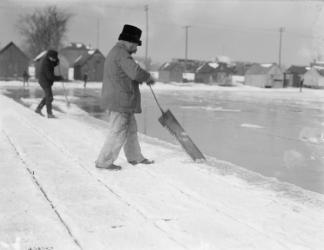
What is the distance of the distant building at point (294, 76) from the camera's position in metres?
86.9

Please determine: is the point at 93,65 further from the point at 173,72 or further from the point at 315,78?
the point at 315,78

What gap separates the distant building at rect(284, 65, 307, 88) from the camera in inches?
3420

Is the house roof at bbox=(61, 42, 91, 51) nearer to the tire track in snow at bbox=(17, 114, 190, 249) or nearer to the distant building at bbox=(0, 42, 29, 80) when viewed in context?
the distant building at bbox=(0, 42, 29, 80)

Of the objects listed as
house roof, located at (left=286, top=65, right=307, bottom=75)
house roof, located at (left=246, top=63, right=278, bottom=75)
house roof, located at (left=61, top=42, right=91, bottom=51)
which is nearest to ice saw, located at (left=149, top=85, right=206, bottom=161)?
house roof, located at (left=246, top=63, right=278, bottom=75)

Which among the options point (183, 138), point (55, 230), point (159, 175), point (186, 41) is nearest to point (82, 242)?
point (55, 230)

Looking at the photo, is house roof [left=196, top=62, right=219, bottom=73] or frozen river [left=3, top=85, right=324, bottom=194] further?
house roof [left=196, top=62, right=219, bottom=73]

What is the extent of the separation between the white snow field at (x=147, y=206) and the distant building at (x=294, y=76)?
80.4 metres

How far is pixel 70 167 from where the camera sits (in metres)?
5.89

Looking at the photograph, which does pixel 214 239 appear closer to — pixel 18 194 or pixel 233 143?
pixel 18 194

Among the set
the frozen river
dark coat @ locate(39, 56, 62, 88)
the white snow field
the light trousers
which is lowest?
the frozen river

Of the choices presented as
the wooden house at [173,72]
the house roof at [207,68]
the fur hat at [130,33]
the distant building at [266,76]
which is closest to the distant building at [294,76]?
the distant building at [266,76]

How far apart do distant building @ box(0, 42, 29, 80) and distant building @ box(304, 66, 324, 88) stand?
4559cm

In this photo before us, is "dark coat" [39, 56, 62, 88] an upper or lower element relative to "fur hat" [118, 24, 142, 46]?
lower

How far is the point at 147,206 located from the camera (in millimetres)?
4301
